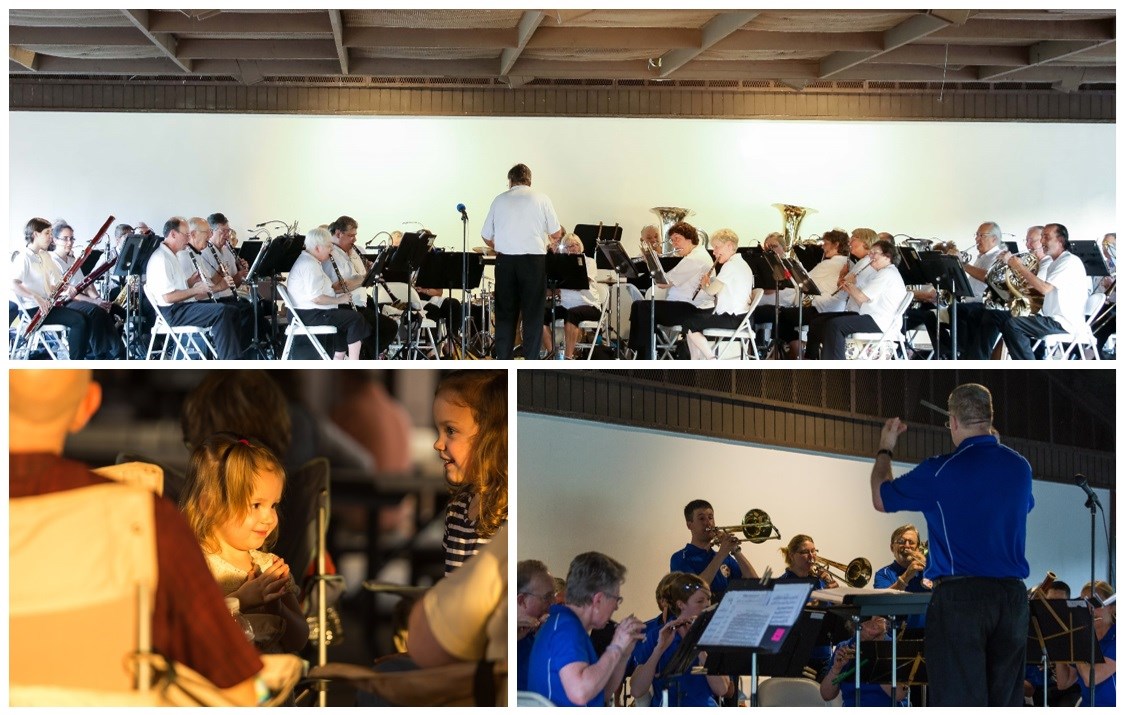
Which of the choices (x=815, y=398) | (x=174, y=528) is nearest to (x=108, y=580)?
(x=174, y=528)

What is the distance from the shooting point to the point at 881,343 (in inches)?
377

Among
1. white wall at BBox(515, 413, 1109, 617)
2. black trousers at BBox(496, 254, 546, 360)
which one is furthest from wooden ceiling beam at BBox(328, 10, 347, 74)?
white wall at BBox(515, 413, 1109, 617)

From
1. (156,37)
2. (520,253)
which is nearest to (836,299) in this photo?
(520,253)

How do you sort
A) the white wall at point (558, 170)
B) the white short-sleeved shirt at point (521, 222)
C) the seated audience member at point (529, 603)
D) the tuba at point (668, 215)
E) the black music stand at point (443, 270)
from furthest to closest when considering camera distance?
1. the white wall at point (558, 170)
2. the tuba at point (668, 215)
3. the black music stand at point (443, 270)
4. the white short-sleeved shirt at point (521, 222)
5. the seated audience member at point (529, 603)

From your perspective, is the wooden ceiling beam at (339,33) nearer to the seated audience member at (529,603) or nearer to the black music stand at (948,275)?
the black music stand at (948,275)

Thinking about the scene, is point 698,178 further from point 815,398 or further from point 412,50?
point 815,398

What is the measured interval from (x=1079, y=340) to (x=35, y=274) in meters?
A: 6.90

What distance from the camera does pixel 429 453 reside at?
324 cm

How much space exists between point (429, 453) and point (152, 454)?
0.64m

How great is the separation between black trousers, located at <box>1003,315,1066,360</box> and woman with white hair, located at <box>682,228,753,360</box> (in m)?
1.72

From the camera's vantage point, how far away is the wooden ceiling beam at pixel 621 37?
389 inches

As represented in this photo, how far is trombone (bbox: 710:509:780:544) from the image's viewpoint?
3.53 meters

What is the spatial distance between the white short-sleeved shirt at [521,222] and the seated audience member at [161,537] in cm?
540

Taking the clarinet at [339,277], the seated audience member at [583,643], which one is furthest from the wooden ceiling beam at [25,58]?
the seated audience member at [583,643]
